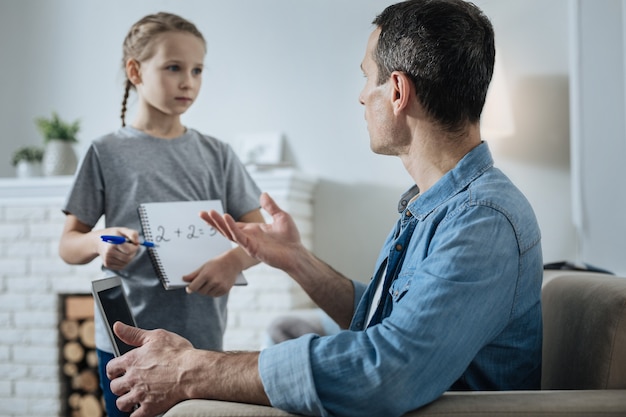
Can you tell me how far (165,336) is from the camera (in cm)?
110

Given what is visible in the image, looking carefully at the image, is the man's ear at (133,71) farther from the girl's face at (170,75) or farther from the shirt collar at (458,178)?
the shirt collar at (458,178)

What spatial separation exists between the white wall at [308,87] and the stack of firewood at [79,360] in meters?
0.95

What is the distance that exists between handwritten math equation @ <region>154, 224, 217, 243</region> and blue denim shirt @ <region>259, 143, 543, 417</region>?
689 mm

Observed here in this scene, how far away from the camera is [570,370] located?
1.27 metres

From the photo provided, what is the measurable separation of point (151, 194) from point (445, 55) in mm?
879

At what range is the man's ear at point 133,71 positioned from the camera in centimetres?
192

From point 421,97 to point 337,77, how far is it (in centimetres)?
235

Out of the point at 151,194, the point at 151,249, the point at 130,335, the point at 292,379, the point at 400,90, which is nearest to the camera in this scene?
the point at 292,379

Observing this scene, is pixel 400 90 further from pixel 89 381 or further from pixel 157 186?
pixel 89 381

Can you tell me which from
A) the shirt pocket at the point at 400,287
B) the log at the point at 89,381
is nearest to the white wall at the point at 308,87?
the log at the point at 89,381

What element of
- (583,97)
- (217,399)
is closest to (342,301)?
(217,399)

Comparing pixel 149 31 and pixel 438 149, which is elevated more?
pixel 149 31

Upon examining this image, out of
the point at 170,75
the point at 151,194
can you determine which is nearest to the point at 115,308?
the point at 151,194

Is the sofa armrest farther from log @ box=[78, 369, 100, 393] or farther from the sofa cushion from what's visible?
log @ box=[78, 369, 100, 393]
